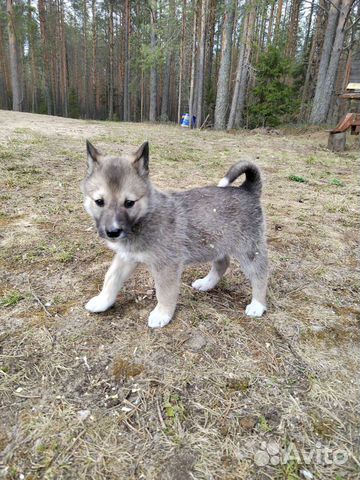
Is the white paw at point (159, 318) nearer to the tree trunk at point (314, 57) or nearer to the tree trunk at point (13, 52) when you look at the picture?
the tree trunk at point (314, 57)

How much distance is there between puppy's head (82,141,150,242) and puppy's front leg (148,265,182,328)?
0.44 metres

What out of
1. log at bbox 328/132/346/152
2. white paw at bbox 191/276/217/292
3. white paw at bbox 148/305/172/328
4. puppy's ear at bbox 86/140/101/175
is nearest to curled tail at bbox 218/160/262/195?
white paw at bbox 191/276/217/292

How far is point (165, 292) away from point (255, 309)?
0.88 metres

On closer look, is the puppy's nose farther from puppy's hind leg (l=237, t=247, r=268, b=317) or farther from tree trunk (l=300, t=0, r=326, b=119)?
tree trunk (l=300, t=0, r=326, b=119)

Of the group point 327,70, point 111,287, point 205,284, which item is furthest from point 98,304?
point 327,70

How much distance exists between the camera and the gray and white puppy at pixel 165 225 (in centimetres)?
252

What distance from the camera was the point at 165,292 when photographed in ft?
8.93

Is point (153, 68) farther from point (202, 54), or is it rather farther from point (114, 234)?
point (114, 234)

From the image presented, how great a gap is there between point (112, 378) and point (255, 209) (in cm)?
193

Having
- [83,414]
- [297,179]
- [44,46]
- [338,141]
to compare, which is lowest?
[83,414]

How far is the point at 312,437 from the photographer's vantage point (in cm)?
188

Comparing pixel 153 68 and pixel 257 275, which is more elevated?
pixel 153 68

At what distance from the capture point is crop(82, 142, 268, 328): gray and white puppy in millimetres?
2516

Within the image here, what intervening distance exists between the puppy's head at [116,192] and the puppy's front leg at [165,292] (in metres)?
0.44
